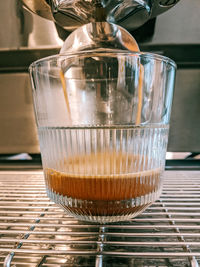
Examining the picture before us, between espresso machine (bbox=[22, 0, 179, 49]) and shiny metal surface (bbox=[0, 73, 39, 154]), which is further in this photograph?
shiny metal surface (bbox=[0, 73, 39, 154])

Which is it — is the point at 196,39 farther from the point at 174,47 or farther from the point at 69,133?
the point at 69,133

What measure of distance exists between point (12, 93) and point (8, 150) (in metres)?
0.12

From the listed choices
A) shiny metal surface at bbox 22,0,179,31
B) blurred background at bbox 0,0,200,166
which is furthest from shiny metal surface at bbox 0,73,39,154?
shiny metal surface at bbox 22,0,179,31

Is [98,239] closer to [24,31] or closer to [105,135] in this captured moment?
[105,135]

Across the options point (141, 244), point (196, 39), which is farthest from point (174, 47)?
point (141, 244)

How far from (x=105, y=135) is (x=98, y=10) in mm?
174

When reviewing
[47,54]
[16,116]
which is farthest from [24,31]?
[16,116]

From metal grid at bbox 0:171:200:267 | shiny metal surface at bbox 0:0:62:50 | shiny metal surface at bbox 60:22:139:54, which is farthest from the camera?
shiny metal surface at bbox 0:0:62:50

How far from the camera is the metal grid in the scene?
0.19m

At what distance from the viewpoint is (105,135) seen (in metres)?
0.22

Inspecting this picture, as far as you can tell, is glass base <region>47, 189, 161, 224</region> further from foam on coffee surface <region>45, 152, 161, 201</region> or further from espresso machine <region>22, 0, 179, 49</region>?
espresso machine <region>22, 0, 179, 49</region>

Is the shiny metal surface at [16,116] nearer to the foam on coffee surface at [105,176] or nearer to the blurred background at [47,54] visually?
the blurred background at [47,54]

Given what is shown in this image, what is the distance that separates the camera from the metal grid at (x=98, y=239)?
19cm

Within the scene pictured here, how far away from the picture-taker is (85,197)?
23cm
